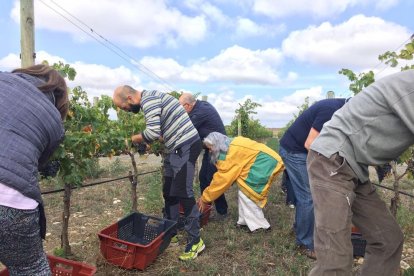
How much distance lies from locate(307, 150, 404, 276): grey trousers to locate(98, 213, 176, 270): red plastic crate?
1.68 meters

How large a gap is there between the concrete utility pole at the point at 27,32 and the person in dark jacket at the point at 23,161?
276cm

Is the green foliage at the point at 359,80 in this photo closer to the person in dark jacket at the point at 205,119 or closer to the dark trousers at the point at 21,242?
the person in dark jacket at the point at 205,119

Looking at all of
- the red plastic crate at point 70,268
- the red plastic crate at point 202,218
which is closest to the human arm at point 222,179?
the red plastic crate at point 202,218

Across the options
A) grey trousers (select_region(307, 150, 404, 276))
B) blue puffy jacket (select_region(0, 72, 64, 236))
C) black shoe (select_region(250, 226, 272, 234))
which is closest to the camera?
blue puffy jacket (select_region(0, 72, 64, 236))

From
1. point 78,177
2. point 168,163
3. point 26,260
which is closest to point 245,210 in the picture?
point 168,163

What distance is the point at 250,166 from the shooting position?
443 cm

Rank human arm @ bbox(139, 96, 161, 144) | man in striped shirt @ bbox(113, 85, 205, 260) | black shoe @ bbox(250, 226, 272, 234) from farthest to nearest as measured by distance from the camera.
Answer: black shoe @ bbox(250, 226, 272, 234)
man in striped shirt @ bbox(113, 85, 205, 260)
human arm @ bbox(139, 96, 161, 144)

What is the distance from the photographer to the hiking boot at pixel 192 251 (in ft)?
12.2

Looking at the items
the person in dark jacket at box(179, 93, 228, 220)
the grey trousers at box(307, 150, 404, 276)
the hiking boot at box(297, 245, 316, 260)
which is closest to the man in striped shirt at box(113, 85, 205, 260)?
the hiking boot at box(297, 245, 316, 260)

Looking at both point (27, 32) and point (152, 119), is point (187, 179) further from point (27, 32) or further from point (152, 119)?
point (27, 32)

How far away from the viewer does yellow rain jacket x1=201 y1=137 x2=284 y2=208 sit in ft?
14.3

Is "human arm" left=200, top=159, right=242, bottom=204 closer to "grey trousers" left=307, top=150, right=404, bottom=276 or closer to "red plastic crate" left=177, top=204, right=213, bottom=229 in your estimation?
"red plastic crate" left=177, top=204, right=213, bottom=229

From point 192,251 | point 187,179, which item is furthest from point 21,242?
point 192,251

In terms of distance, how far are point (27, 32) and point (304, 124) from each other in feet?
10.1
